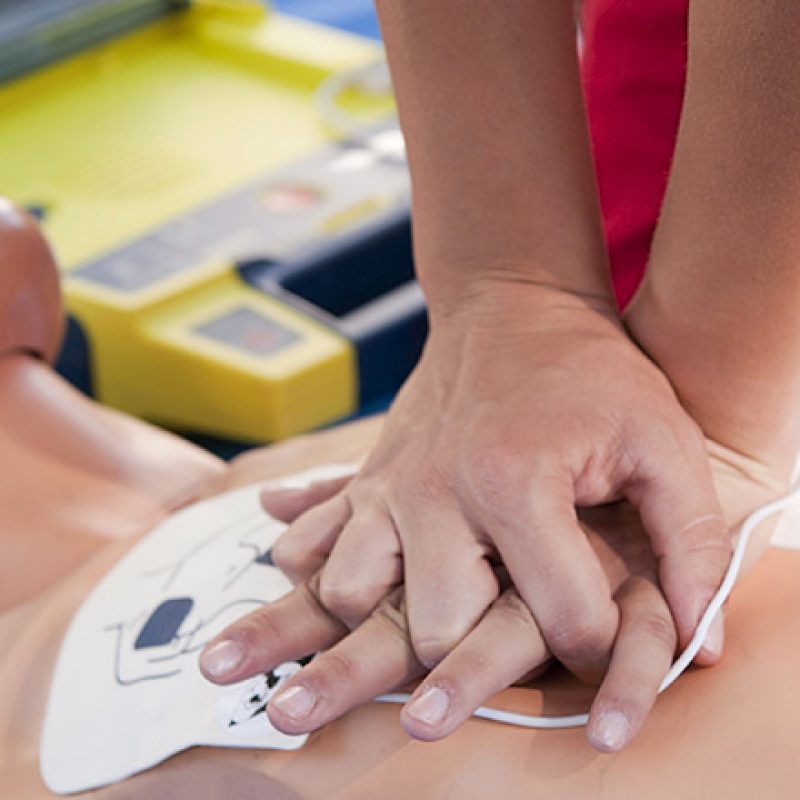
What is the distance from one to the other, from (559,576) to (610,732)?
80 mm

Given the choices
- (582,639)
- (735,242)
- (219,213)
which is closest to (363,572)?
(582,639)

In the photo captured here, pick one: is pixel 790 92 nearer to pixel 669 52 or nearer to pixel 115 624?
pixel 669 52

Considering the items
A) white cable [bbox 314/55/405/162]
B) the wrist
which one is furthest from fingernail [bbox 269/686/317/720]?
white cable [bbox 314/55/405/162]

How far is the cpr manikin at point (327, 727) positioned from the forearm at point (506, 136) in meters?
0.21

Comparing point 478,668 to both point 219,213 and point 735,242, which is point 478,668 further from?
point 219,213

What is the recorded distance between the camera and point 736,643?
75 cm

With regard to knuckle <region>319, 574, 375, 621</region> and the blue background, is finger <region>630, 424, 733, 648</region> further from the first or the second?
the blue background

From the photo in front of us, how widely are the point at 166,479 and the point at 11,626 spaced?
0.57ft

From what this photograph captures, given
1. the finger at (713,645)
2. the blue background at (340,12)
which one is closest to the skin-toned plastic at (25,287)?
the finger at (713,645)

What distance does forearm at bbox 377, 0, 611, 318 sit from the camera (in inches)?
31.5

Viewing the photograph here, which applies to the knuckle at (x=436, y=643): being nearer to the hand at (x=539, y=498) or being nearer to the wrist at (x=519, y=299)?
the hand at (x=539, y=498)

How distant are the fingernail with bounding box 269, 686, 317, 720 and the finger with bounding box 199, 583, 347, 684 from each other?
0.12 feet

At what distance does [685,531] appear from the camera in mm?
725

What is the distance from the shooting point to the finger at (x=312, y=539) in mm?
795
